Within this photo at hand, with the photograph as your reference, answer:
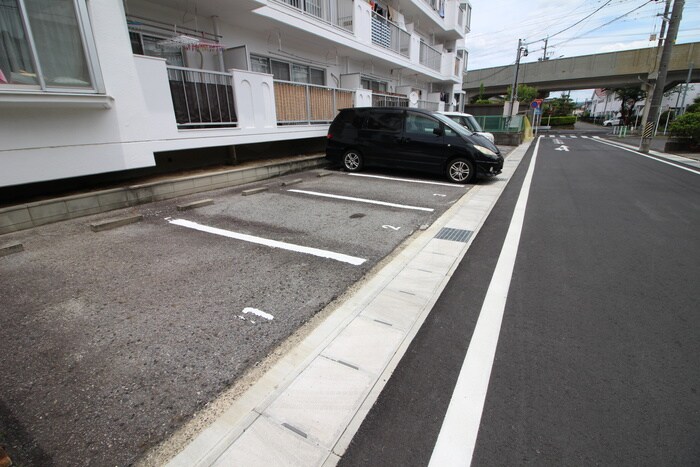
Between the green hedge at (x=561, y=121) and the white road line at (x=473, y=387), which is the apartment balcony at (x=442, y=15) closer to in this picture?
the white road line at (x=473, y=387)

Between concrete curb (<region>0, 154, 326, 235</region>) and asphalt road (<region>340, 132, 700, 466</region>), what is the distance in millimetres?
5290

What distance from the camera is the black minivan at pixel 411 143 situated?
773 cm

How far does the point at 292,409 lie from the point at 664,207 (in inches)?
303

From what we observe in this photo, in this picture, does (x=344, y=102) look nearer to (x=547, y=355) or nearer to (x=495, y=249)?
(x=495, y=249)

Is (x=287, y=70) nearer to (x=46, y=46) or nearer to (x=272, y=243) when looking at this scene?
(x=46, y=46)

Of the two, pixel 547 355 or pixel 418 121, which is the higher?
pixel 418 121

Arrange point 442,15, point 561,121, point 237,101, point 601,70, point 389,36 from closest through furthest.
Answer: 1. point 237,101
2. point 389,36
3. point 442,15
4. point 601,70
5. point 561,121

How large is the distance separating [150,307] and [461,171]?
6980 mm

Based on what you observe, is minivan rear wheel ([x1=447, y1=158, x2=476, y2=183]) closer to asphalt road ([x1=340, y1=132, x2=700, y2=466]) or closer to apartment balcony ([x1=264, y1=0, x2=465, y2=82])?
asphalt road ([x1=340, y1=132, x2=700, y2=466])

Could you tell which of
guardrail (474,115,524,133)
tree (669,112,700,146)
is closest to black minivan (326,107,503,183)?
tree (669,112,700,146)

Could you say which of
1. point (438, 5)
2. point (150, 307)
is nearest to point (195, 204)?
point (150, 307)

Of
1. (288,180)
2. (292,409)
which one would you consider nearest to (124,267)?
(292,409)

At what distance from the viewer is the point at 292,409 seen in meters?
1.85

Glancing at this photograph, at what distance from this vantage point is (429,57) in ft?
61.6
